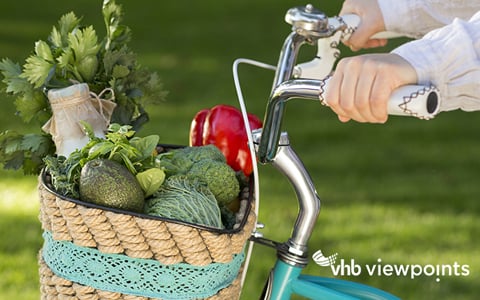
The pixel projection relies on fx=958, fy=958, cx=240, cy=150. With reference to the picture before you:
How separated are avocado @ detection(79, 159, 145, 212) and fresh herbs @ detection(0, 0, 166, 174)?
0.35 m

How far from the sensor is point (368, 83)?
1.49 m

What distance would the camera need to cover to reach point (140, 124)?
218 cm

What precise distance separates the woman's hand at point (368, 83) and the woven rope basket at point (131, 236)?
37cm

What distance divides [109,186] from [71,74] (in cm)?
45

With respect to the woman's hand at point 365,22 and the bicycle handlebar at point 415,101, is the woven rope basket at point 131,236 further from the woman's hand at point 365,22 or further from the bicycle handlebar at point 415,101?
the woman's hand at point 365,22

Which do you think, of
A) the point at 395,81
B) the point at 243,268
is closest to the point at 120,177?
the point at 243,268

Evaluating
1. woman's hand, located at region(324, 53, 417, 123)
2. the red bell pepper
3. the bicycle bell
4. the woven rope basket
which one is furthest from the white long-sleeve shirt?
the red bell pepper

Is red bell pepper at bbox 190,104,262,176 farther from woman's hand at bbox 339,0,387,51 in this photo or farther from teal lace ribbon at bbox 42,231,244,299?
teal lace ribbon at bbox 42,231,244,299

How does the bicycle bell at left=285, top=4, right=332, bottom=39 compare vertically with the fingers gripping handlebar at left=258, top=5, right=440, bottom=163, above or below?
above

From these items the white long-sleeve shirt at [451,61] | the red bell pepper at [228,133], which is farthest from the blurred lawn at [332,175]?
the white long-sleeve shirt at [451,61]

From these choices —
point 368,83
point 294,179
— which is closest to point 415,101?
point 368,83

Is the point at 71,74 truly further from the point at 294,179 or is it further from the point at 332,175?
the point at 332,175

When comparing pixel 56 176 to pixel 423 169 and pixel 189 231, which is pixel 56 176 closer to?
pixel 189 231

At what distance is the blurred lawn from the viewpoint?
404 cm
